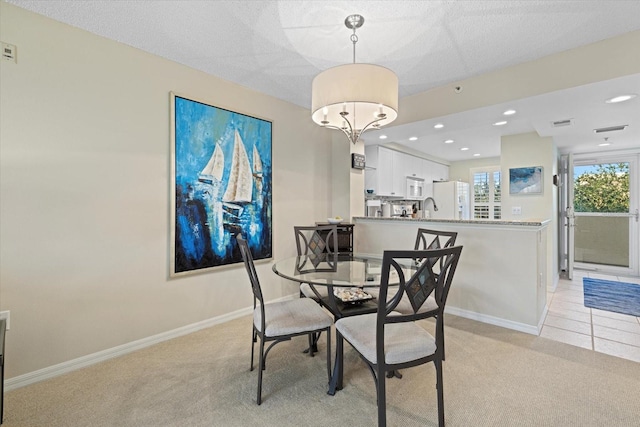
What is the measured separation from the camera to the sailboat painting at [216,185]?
9.00 ft

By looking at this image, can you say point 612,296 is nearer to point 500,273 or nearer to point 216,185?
point 500,273

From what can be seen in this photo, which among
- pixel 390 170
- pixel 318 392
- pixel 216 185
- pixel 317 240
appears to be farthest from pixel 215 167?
pixel 390 170

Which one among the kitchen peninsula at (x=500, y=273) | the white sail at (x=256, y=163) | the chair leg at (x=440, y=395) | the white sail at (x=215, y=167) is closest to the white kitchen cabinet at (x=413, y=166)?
the kitchen peninsula at (x=500, y=273)

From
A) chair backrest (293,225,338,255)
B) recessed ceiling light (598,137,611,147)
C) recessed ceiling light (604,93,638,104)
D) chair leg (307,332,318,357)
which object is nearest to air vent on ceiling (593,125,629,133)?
recessed ceiling light (598,137,611,147)

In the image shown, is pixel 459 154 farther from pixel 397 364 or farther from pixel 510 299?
pixel 397 364

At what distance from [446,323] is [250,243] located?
7.31 feet

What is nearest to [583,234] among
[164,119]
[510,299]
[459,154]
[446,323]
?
[459,154]

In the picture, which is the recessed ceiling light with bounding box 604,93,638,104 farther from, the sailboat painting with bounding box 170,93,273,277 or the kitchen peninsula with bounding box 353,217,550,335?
the sailboat painting with bounding box 170,93,273,277

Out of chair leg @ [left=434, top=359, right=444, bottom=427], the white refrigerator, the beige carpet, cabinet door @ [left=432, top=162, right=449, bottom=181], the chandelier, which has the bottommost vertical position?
the beige carpet

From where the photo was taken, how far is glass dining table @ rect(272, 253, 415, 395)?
191 centimetres

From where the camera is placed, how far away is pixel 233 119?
313 cm

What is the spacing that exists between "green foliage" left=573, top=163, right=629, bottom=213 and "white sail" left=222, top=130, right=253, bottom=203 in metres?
6.04

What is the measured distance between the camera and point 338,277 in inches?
81.9

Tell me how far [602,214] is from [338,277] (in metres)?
6.20
